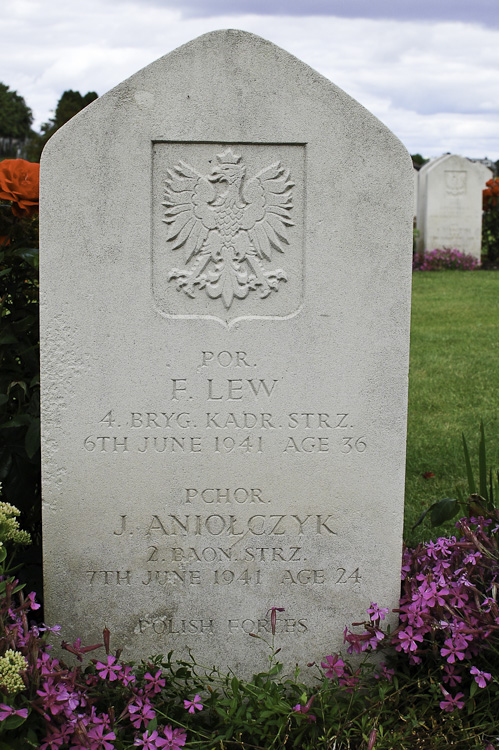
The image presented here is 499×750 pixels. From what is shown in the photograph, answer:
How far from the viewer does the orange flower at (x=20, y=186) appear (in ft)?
9.83

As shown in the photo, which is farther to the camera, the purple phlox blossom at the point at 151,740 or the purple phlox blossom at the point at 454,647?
the purple phlox blossom at the point at 454,647

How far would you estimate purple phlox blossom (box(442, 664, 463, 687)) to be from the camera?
2643 mm

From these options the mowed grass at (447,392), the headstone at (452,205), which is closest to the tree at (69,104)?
the headstone at (452,205)

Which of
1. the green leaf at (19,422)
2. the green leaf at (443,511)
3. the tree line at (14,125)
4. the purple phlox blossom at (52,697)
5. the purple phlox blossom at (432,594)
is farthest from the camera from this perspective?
the tree line at (14,125)

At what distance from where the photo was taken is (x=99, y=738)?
90.2 inches

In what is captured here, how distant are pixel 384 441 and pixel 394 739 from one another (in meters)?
0.94

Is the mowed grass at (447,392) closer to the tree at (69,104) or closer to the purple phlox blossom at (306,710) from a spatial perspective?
the purple phlox blossom at (306,710)

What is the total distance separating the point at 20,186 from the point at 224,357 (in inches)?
40.9

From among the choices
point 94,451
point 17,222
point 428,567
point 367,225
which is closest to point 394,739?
point 428,567

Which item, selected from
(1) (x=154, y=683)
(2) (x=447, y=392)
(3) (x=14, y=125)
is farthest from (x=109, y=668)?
(3) (x=14, y=125)

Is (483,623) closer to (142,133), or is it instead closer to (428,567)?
(428,567)

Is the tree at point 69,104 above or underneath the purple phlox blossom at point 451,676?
above

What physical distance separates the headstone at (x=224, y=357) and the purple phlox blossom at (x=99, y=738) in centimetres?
53

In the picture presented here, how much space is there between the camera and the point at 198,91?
2.59 metres
